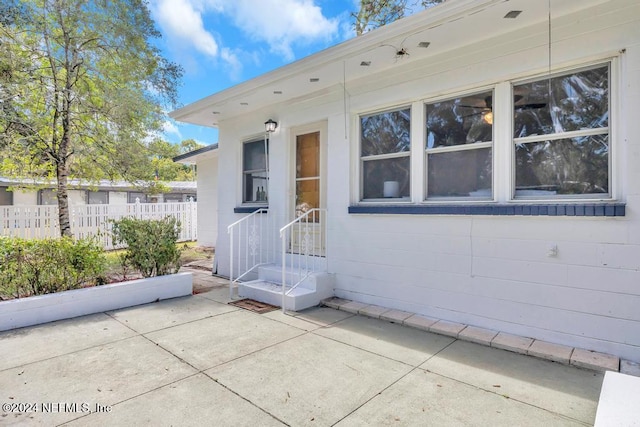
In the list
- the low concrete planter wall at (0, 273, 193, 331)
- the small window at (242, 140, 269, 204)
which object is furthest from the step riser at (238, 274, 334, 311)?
the small window at (242, 140, 269, 204)

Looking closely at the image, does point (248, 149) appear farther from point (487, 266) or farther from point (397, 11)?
point (397, 11)

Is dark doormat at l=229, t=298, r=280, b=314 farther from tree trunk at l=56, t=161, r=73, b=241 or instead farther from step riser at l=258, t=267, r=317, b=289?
tree trunk at l=56, t=161, r=73, b=241

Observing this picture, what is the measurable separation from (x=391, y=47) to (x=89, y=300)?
4.56 meters

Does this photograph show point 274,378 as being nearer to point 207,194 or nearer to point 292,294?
point 292,294

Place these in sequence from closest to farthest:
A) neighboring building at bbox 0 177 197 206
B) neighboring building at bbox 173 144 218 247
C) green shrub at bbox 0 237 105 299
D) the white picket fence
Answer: green shrub at bbox 0 237 105 299, the white picket fence, neighboring building at bbox 173 144 218 247, neighboring building at bbox 0 177 197 206

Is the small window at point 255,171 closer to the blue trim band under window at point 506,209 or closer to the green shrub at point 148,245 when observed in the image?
the green shrub at point 148,245

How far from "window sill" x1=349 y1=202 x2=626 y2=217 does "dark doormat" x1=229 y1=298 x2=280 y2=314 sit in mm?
1711

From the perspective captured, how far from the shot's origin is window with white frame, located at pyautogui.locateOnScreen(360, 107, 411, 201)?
14.3 ft

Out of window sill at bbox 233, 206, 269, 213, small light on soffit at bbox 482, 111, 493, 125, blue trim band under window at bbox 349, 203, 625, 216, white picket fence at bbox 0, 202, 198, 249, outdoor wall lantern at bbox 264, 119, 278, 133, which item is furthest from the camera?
white picket fence at bbox 0, 202, 198, 249

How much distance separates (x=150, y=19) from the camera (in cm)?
662

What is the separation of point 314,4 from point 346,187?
7339 mm

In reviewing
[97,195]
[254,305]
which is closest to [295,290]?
[254,305]

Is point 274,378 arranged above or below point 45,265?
below

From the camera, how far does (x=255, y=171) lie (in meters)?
6.27
